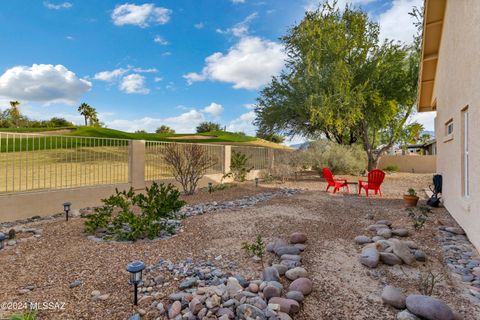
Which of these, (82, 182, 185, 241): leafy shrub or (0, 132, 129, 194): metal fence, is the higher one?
(0, 132, 129, 194): metal fence

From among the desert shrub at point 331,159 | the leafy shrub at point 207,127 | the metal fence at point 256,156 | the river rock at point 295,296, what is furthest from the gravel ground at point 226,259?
the leafy shrub at point 207,127

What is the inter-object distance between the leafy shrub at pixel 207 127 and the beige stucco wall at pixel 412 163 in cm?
2481

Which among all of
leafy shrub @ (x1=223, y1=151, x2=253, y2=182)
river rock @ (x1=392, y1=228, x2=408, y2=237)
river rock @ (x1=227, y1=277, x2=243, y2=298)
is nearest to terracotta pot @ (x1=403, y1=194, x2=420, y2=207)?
river rock @ (x1=392, y1=228, x2=408, y2=237)

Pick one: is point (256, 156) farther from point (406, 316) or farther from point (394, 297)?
point (406, 316)

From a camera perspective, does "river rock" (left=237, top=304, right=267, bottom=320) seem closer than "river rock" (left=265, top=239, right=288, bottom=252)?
Yes

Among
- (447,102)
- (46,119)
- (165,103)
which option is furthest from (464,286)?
(46,119)

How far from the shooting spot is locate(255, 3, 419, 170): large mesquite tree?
1480 centimetres

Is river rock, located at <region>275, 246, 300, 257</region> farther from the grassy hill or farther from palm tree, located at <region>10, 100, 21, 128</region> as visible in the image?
palm tree, located at <region>10, 100, 21, 128</region>

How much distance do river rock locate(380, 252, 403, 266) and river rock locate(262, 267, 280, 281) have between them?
1495mm

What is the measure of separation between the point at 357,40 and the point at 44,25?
618 inches

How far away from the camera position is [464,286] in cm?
288

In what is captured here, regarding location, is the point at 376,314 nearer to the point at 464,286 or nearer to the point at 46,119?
the point at 464,286

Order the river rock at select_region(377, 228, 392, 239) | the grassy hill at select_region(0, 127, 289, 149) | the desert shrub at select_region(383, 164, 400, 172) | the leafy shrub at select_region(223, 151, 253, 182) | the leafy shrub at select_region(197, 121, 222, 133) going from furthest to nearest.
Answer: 1. the leafy shrub at select_region(197, 121, 222, 133)
2. the desert shrub at select_region(383, 164, 400, 172)
3. the grassy hill at select_region(0, 127, 289, 149)
4. the leafy shrub at select_region(223, 151, 253, 182)
5. the river rock at select_region(377, 228, 392, 239)

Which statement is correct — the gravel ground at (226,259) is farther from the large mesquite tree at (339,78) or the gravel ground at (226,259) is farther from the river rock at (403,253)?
the large mesquite tree at (339,78)
